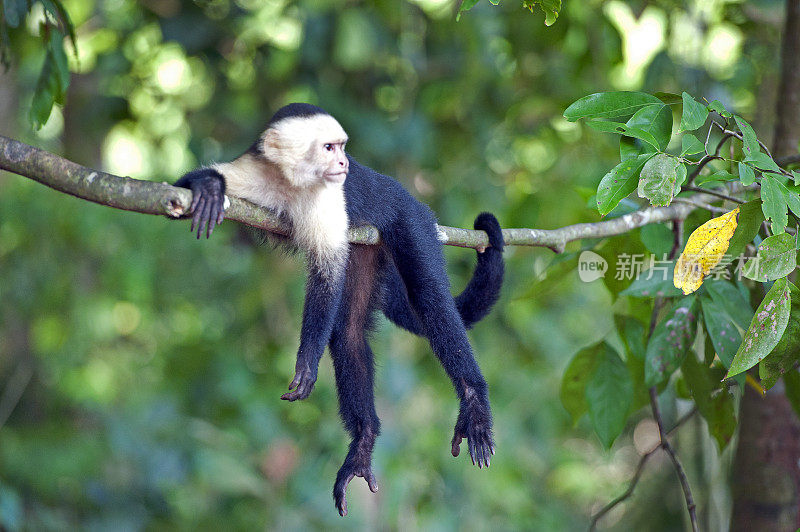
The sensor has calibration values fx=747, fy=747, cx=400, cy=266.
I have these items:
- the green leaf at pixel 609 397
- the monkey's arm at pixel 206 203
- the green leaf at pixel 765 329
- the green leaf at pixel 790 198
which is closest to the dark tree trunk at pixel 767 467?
the green leaf at pixel 609 397

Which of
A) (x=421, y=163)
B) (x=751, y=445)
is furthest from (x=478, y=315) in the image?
(x=421, y=163)

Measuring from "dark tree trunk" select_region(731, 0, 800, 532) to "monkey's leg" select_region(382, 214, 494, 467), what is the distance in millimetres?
831

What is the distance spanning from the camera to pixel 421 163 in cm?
425

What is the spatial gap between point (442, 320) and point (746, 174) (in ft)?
3.17

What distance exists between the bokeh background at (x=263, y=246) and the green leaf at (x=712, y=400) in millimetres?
1247

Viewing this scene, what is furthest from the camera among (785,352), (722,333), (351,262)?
(351,262)

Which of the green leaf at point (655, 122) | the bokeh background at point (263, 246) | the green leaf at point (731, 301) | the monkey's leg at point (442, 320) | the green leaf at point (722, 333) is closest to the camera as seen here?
the green leaf at point (655, 122)

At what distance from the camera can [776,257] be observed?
1.29 metres

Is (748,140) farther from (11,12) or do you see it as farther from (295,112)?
(11,12)

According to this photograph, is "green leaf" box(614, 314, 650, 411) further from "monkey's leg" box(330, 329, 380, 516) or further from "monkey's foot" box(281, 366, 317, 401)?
"monkey's foot" box(281, 366, 317, 401)

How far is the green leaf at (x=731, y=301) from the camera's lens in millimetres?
1840

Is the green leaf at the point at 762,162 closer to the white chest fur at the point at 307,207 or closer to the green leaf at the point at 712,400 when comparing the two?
the green leaf at the point at 712,400

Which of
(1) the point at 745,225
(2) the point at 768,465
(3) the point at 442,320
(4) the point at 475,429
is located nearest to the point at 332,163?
(3) the point at 442,320

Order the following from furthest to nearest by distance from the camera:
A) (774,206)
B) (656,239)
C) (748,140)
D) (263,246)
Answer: (263,246), (656,239), (748,140), (774,206)
